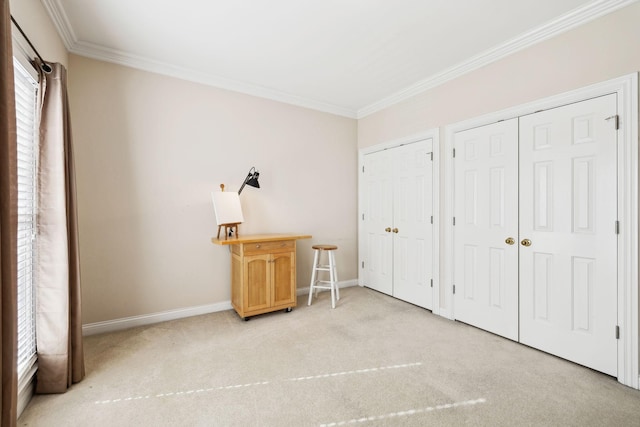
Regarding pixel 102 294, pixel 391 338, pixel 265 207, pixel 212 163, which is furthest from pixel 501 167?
pixel 102 294

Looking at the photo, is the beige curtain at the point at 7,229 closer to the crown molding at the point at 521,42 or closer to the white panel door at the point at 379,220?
the crown molding at the point at 521,42

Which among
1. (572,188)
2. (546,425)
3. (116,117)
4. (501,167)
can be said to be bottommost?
(546,425)

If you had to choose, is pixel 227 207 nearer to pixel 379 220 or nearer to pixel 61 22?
pixel 61 22

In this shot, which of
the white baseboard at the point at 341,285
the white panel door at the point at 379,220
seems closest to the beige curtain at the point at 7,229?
the white baseboard at the point at 341,285

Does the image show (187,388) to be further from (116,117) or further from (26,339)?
(116,117)

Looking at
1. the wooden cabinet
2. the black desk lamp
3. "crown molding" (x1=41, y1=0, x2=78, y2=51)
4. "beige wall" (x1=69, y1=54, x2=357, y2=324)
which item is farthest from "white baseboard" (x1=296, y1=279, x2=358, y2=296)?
"crown molding" (x1=41, y1=0, x2=78, y2=51)

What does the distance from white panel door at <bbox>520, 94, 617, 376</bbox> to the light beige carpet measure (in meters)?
0.23

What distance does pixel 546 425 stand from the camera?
1.57 metres

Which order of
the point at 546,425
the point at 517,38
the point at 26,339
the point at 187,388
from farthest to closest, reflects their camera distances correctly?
the point at 517,38 → the point at 187,388 → the point at 26,339 → the point at 546,425

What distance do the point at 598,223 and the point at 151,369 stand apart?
341 centimetres

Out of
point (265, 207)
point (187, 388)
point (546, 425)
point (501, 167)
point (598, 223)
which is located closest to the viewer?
point (546, 425)

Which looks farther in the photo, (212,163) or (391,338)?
(212,163)

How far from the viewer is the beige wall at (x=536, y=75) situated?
6.45ft

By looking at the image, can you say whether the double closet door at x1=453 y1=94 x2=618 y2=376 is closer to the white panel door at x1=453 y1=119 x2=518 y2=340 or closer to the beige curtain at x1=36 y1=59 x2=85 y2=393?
the white panel door at x1=453 y1=119 x2=518 y2=340
